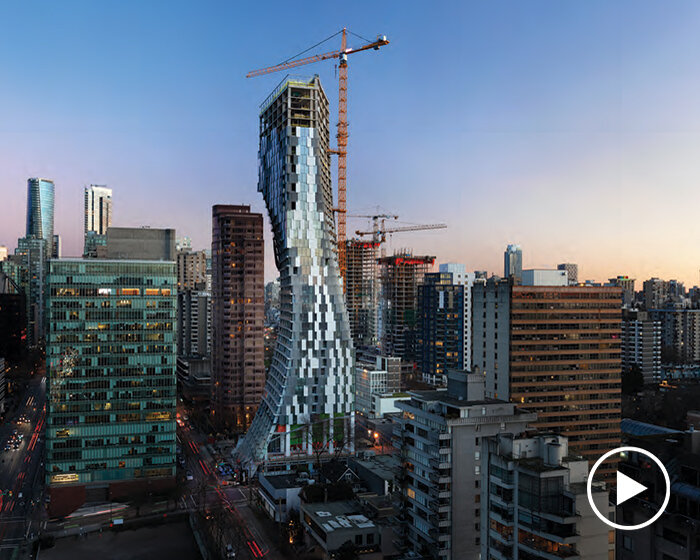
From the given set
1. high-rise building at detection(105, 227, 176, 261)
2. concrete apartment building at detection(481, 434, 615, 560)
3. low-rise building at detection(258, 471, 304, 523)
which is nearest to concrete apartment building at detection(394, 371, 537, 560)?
concrete apartment building at detection(481, 434, 615, 560)

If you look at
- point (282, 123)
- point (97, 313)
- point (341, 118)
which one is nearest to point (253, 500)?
point (97, 313)

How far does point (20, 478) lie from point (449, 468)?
207 feet

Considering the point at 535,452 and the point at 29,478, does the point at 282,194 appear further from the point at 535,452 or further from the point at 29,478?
the point at 535,452

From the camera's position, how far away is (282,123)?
94312 millimetres

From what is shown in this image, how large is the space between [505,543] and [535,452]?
5659 millimetres

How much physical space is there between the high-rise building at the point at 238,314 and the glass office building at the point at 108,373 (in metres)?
A: 36.4

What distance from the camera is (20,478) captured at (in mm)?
80875

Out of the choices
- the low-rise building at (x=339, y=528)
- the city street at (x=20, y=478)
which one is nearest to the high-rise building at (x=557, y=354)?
the low-rise building at (x=339, y=528)

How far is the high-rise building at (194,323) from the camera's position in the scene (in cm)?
17338

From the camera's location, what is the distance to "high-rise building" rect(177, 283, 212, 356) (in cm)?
17338

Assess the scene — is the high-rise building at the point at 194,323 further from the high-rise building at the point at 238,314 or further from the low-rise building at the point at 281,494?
the low-rise building at the point at 281,494

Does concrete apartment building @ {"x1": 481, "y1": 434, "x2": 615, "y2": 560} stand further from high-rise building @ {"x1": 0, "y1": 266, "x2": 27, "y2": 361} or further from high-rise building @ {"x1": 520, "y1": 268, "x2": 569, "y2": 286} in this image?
high-rise building @ {"x1": 0, "y1": 266, "x2": 27, "y2": 361}

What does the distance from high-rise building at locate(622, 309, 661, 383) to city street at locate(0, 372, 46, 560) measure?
401 feet

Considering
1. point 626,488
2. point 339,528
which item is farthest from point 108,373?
point 626,488
